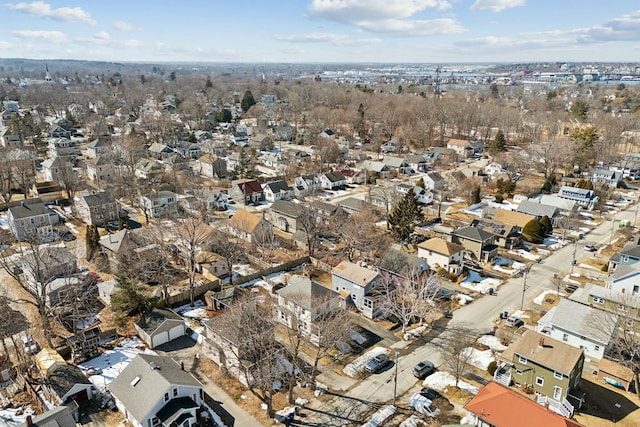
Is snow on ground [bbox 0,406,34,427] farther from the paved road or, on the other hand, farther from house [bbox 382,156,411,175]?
house [bbox 382,156,411,175]

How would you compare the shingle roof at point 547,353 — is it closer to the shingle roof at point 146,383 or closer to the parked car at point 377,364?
the parked car at point 377,364

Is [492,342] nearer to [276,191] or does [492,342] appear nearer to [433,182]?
[276,191]

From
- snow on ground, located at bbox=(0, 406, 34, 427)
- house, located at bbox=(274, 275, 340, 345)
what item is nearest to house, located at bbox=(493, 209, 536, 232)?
house, located at bbox=(274, 275, 340, 345)

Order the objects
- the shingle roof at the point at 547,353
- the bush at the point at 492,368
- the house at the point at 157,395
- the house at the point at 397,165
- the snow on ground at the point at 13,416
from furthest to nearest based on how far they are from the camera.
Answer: the house at the point at 397,165, the bush at the point at 492,368, the shingle roof at the point at 547,353, the snow on ground at the point at 13,416, the house at the point at 157,395

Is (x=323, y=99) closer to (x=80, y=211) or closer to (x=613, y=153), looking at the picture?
(x=613, y=153)

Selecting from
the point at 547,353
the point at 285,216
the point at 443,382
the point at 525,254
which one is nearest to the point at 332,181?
the point at 285,216

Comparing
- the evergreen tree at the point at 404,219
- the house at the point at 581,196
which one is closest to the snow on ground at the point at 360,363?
the evergreen tree at the point at 404,219
